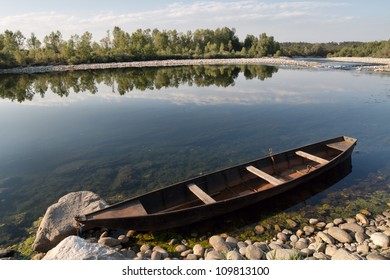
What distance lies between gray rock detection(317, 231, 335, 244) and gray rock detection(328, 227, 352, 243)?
23 centimetres

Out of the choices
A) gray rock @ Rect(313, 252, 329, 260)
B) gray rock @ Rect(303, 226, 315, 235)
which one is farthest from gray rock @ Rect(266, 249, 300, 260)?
gray rock @ Rect(303, 226, 315, 235)

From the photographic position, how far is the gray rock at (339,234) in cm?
979

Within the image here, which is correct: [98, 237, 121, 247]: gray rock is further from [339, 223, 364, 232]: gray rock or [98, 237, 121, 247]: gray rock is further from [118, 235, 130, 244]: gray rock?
[339, 223, 364, 232]: gray rock

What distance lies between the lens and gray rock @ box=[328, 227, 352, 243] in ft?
32.1

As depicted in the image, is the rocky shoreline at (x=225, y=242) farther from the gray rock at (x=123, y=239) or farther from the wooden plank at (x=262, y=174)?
the wooden plank at (x=262, y=174)

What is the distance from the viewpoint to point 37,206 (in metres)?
13.0

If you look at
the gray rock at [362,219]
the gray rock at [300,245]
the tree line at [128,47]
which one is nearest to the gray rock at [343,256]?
the gray rock at [300,245]

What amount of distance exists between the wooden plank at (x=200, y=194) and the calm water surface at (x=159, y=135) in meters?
3.19

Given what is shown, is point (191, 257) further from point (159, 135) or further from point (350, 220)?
point (159, 135)

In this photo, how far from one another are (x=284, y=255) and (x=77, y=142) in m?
17.4

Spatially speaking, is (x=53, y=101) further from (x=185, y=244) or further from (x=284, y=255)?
(x=284, y=255)

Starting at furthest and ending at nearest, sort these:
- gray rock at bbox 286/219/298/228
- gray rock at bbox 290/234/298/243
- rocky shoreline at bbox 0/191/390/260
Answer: gray rock at bbox 286/219/298/228
gray rock at bbox 290/234/298/243
rocky shoreline at bbox 0/191/390/260
